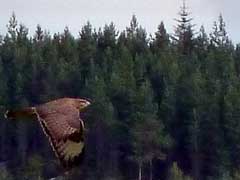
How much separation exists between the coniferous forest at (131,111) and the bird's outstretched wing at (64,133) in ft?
139

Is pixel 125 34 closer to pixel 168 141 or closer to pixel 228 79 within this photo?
pixel 228 79

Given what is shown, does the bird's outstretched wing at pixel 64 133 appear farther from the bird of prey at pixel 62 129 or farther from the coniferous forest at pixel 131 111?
the coniferous forest at pixel 131 111

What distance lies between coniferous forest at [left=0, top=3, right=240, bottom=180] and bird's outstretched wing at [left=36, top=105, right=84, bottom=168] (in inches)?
1664

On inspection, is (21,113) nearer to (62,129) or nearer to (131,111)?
(62,129)

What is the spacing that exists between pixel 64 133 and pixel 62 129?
47 mm

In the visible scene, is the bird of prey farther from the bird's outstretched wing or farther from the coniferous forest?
the coniferous forest

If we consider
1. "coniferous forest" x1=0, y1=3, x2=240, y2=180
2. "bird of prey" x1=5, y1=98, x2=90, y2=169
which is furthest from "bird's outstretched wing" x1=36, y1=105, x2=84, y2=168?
"coniferous forest" x1=0, y1=3, x2=240, y2=180

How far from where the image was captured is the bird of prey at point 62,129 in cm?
1005

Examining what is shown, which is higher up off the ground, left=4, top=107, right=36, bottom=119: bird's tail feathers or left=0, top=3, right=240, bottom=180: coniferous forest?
left=0, top=3, right=240, bottom=180: coniferous forest

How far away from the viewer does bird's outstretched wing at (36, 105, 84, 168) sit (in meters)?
10.0

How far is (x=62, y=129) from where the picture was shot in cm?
1007

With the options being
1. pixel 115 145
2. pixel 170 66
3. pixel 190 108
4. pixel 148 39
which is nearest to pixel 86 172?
pixel 115 145

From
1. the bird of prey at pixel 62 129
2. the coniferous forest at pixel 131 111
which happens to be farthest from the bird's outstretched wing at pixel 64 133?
the coniferous forest at pixel 131 111

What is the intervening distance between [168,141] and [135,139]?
164 cm
